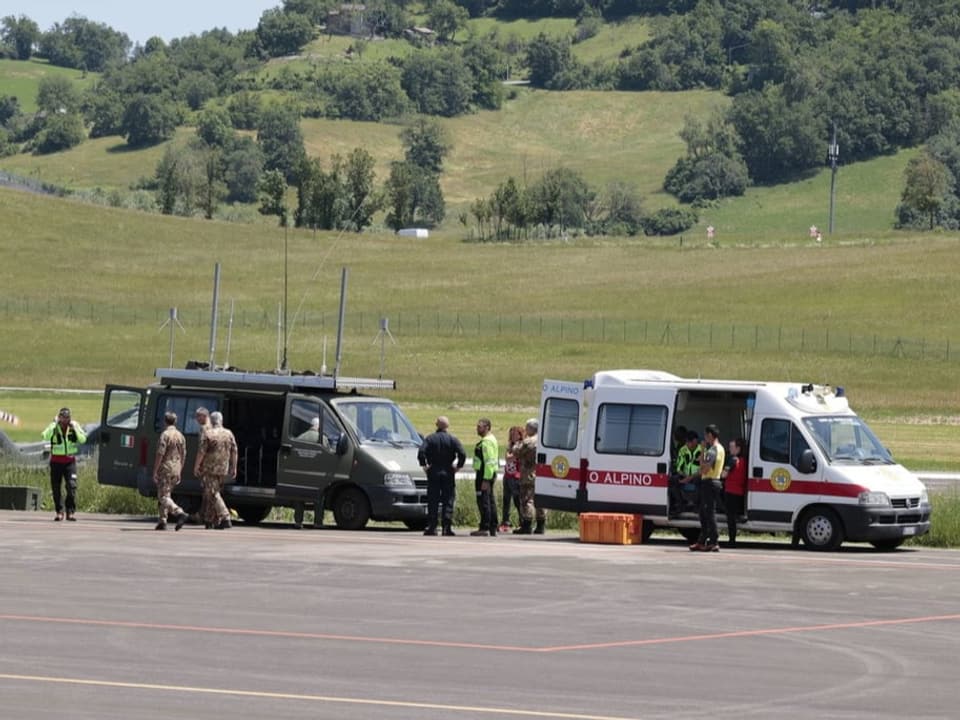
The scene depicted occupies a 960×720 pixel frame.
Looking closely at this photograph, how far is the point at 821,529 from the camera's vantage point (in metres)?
25.3

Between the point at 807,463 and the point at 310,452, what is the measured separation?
731 cm

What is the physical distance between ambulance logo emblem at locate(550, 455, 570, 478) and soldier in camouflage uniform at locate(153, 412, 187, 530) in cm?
525

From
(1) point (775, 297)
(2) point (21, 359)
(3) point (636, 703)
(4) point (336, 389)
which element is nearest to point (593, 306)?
(1) point (775, 297)

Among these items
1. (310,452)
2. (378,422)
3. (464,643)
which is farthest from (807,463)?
(464,643)

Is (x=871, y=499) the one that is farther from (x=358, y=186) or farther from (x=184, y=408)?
(x=358, y=186)

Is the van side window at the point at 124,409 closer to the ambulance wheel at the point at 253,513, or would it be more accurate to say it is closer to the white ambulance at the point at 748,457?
the ambulance wheel at the point at 253,513

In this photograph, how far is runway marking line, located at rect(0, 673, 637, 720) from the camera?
1213 cm

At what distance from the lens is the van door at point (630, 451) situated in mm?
26391

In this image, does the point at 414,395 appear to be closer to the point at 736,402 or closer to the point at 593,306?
the point at 593,306

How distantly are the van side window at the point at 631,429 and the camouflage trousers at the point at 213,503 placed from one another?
535 centimetres

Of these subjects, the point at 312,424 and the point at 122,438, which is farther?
the point at 122,438

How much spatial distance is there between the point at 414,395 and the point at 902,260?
5715 cm

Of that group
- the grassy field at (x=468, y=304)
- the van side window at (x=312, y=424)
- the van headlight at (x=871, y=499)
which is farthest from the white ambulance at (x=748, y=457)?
the grassy field at (x=468, y=304)

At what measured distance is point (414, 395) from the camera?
239 ft
